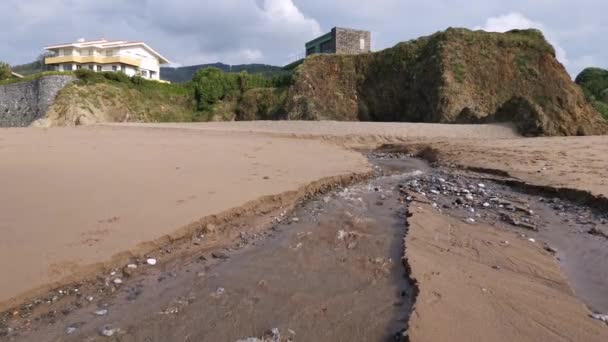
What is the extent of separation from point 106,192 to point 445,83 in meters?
21.5

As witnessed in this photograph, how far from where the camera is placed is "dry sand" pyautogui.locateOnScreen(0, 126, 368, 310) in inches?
122

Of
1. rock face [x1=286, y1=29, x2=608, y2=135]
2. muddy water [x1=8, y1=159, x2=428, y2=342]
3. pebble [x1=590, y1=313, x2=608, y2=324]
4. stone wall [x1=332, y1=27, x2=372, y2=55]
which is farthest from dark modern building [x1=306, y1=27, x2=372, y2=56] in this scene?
pebble [x1=590, y1=313, x2=608, y2=324]

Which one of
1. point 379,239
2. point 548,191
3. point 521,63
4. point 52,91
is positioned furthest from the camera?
point 52,91

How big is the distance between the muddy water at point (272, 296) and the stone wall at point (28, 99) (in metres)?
26.5

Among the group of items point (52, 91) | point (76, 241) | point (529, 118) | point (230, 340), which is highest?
point (52, 91)

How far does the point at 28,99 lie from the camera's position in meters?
26.4

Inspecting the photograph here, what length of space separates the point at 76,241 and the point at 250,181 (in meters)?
2.92

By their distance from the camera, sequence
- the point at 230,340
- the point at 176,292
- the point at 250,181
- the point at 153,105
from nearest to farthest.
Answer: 1. the point at 230,340
2. the point at 176,292
3. the point at 250,181
4. the point at 153,105

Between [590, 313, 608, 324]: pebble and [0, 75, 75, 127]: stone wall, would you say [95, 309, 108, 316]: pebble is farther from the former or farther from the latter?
[0, 75, 75, 127]: stone wall

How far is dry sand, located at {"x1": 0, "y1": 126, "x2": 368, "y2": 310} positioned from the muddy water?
0.52m

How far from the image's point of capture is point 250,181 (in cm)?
605

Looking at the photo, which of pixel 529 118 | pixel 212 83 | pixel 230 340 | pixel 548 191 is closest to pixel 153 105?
pixel 212 83

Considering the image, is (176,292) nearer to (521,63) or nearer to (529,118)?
(529,118)

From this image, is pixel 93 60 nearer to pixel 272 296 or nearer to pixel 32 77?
pixel 32 77
